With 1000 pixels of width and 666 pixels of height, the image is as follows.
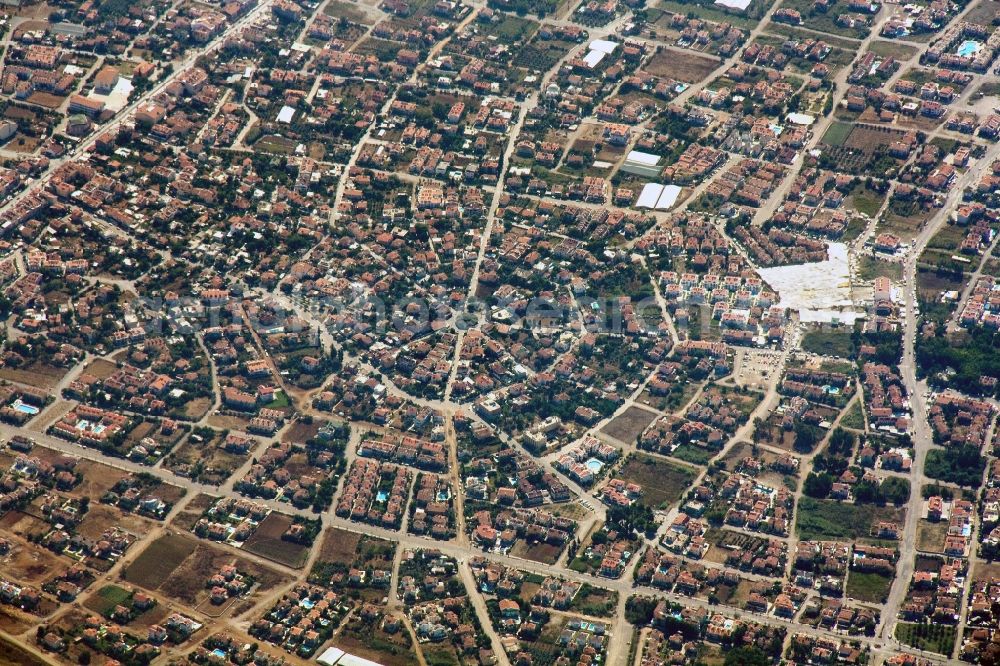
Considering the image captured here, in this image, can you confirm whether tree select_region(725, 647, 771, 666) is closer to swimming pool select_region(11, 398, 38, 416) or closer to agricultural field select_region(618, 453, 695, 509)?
agricultural field select_region(618, 453, 695, 509)

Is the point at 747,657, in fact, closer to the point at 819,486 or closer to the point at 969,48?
the point at 819,486

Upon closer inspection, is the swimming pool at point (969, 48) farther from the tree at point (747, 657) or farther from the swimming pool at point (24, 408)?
the swimming pool at point (24, 408)

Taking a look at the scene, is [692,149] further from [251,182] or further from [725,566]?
[725,566]

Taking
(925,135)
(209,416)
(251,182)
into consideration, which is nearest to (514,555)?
(209,416)

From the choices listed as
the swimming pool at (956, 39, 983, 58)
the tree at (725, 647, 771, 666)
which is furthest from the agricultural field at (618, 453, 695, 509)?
the swimming pool at (956, 39, 983, 58)

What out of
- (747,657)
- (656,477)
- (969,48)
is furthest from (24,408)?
(969,48)

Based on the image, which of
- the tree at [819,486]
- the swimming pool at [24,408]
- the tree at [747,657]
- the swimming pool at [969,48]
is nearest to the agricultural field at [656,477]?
the tree at [819,486]
